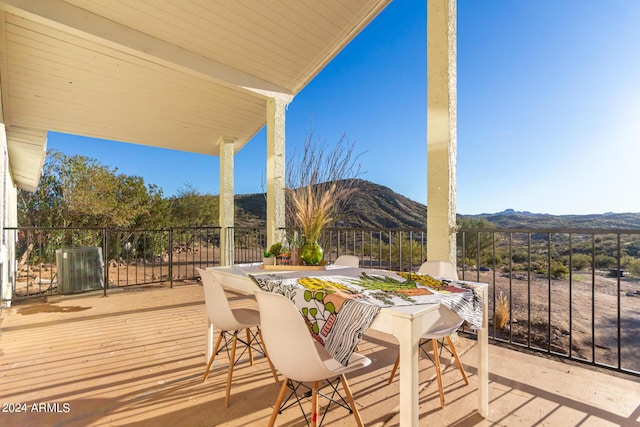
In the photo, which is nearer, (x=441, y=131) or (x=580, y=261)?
(x=441, y=131)

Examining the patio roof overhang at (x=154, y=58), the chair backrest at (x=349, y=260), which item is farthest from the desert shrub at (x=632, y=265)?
the patio roof overhang at (x=154, y=58)

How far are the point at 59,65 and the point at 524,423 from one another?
5.32 metres

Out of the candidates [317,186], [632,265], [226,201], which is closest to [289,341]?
[317,186]

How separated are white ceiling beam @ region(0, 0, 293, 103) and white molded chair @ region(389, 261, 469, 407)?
10.9 ft

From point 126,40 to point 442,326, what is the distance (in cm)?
390

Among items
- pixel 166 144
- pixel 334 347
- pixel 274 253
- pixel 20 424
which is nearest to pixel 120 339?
pixel 20 424

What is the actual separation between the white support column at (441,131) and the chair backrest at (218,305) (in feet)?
5.47

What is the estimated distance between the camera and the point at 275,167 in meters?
4.32

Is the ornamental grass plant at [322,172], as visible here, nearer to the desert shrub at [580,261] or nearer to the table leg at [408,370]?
the table leg at [408,370]

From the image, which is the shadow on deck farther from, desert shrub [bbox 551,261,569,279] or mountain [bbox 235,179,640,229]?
desert shrub [bbox 551,261,569,279]

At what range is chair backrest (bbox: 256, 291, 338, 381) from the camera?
3.87ft

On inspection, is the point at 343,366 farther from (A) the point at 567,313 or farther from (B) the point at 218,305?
(A) the point at 567,313

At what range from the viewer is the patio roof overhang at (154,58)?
2.97 m

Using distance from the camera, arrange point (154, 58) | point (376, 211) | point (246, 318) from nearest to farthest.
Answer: point (246, 318)
point (154, 58)
point (376, 211)
